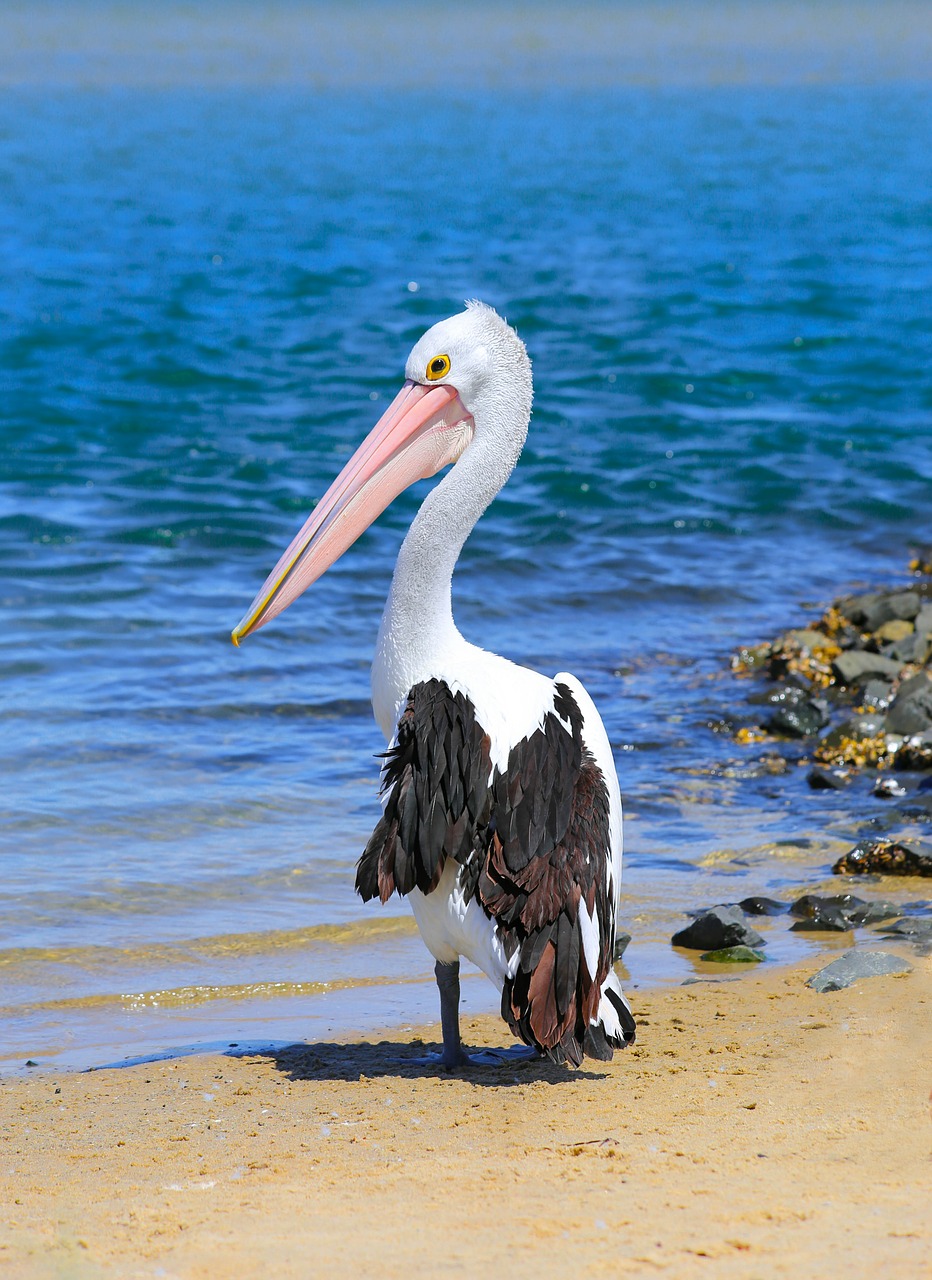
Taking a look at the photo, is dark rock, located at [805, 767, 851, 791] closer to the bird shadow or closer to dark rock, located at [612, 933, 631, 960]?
dark rock, located at [612, 933, 631, 960]

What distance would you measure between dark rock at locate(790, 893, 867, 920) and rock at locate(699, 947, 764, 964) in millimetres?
368

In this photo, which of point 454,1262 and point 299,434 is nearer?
point 454,1262

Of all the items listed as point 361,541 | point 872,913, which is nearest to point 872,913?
point 872,913

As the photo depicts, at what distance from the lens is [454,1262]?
287 centimetres

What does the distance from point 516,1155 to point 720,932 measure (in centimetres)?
188

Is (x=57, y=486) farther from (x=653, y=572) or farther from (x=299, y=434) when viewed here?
(x=653, y=572)

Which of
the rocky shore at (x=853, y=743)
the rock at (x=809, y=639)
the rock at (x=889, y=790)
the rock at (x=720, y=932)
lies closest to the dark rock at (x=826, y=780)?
the rocky shore at (x=853, y=743)

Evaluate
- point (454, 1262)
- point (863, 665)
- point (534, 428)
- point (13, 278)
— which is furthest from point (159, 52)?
point (454, 1262)

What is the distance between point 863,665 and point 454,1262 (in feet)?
19.6

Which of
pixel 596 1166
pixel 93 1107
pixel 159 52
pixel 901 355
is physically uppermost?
pixel 159 52

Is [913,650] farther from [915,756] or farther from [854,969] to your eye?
[854,969]

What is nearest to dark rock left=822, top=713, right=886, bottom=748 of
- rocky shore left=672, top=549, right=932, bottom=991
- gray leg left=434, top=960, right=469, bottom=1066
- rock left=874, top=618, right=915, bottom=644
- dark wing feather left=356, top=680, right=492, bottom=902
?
rocky shore left=672, top=549, right=932, bottom=991

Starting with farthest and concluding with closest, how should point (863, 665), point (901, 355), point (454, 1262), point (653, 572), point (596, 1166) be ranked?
point (901, 355) → point (653, 572) → point (863, 665) → point (596, 1166) → point (454, 1262)

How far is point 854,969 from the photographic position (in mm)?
4789
